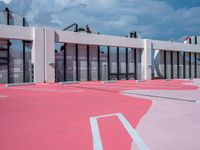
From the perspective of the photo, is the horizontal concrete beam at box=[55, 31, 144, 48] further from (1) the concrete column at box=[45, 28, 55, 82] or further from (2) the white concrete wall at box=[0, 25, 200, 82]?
(1) the concrete column at box=[45, 28, 55, 82]

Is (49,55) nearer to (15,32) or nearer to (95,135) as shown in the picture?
(15,32)

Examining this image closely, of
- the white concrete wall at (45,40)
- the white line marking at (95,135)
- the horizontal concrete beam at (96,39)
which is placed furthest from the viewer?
the horizontal concrete beam at (96,39)

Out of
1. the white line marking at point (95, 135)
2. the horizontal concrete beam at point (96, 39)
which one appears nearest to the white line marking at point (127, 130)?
the white line marking at point (95, 135)

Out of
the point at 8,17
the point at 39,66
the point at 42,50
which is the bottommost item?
the point at 39,66

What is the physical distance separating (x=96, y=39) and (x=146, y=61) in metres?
7.10

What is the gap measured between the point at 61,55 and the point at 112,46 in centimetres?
589

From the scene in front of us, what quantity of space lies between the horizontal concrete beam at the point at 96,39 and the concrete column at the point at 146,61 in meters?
0.64

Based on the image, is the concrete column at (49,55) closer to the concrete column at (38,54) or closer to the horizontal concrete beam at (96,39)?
the concrete column at (38,54)

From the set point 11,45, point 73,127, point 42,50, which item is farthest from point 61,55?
point 73,127

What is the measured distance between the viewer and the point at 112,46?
25.4m

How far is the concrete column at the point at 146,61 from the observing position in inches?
1073

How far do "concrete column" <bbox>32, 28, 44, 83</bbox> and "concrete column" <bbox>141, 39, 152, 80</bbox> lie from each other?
41.2ft

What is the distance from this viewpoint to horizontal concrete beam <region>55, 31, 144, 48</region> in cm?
2200

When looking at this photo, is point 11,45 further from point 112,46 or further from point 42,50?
point 112,46
